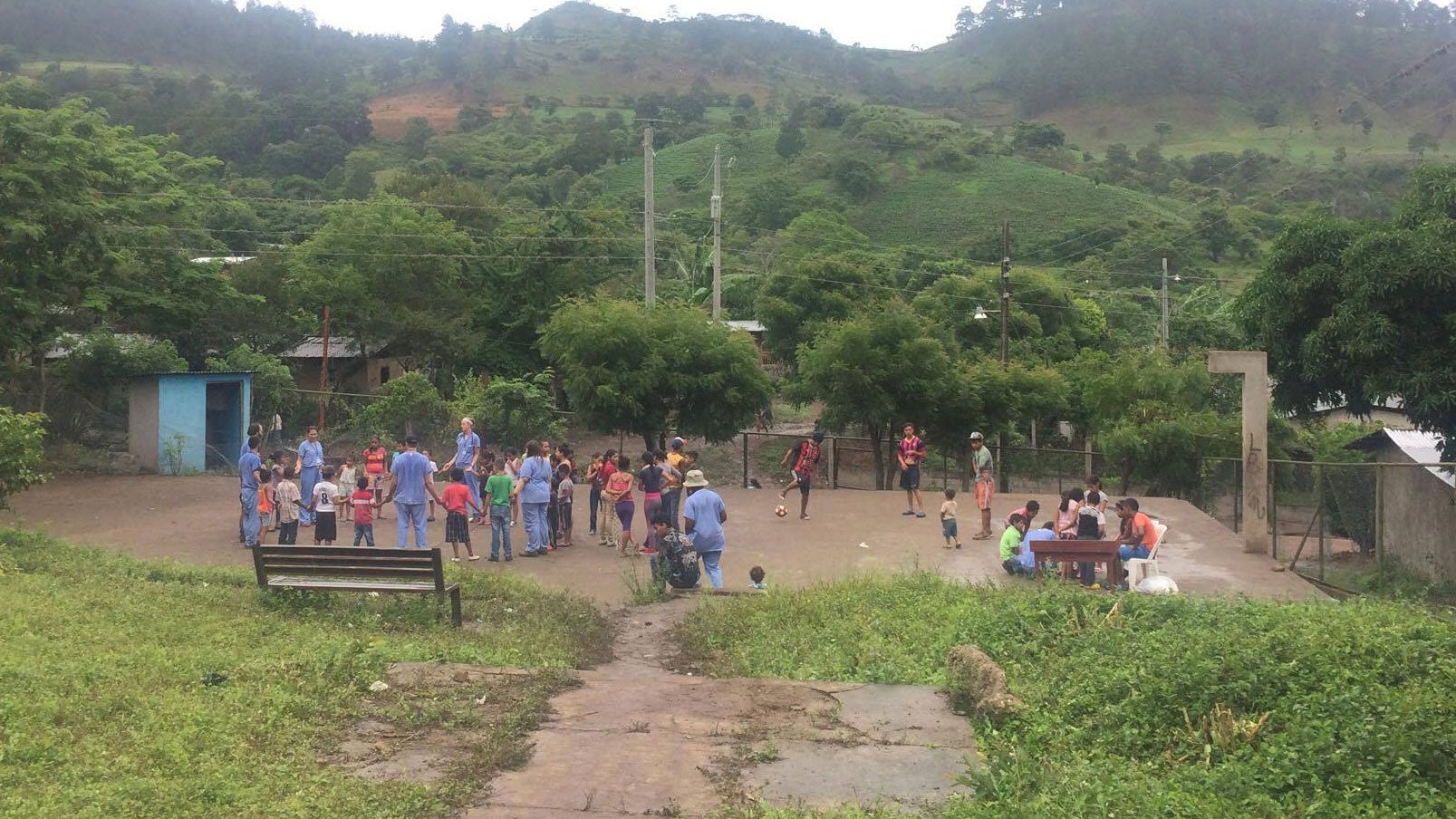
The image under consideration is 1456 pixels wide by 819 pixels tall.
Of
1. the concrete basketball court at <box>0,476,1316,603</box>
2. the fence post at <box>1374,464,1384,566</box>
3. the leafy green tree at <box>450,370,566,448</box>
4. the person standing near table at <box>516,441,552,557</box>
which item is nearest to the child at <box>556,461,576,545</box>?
the concrete basketball court at <box>0,476,1316,603</box>

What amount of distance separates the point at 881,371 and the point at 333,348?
851 inches

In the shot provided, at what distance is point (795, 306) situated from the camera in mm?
42844

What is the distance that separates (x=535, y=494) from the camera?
1608 centimetres

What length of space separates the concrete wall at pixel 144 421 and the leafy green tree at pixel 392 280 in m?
12.2

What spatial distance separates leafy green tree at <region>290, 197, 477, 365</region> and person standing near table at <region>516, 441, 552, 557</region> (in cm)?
2209

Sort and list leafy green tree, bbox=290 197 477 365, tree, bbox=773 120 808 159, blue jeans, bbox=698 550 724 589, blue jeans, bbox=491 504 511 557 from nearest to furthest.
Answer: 1. blue jeans, bbox=698 550 724 589
2. blue jeans, bbox=491 504 511 557
3. leafy green tree, bbox=290 197 477 365
4. tree, bbox=773 120 808 159

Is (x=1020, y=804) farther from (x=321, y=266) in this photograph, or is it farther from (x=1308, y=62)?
(x=1308, y=62)

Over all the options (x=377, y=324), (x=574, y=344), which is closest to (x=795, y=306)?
(x=377, y=324)

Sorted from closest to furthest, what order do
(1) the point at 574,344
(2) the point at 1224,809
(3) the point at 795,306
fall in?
(2) the point at 1224,809
(1) the point at 574,344
(3) the point at 795,306

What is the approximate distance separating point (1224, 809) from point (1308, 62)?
6188 inches

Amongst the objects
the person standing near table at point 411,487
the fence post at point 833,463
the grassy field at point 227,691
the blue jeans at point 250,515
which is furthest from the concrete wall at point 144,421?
the fence post at point 833,463

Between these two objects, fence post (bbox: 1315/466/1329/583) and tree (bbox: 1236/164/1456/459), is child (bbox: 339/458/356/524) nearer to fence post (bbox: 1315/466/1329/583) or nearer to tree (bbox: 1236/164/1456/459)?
fence post (bbox: 1315/466/1329/583)

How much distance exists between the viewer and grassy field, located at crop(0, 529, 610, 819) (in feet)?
18.6

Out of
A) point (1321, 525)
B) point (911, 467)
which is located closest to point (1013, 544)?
point (1321, 525)
